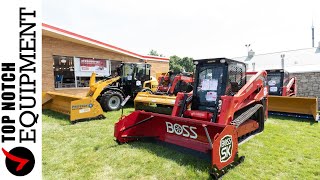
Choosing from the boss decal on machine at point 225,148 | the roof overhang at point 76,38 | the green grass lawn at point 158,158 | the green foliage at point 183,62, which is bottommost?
the green grass lawn at point 158,158

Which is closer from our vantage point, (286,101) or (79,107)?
(79,107)

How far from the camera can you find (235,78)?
5.05 metres

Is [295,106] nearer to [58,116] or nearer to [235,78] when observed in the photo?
[235,78]

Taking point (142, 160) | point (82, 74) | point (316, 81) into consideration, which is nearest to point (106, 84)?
point (82, 74)

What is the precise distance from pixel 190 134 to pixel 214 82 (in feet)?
4.36

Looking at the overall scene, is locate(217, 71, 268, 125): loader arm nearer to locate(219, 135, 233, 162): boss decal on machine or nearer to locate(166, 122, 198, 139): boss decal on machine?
locate(166, 122, 198, 139): boss decal on machine

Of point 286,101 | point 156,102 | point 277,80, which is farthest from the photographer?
point 277,80

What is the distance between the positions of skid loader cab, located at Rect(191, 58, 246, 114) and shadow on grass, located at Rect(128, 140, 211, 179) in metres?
0.94

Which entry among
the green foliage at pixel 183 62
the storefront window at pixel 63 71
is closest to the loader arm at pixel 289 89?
the storefront window at pixel 63 71

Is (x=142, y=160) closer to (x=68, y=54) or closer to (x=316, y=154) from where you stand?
(x=316, y=154)

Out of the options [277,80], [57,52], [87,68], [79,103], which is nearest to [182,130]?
[79,103]

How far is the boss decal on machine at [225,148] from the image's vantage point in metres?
3.22

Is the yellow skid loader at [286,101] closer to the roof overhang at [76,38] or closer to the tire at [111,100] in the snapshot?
the tire at [111,100]

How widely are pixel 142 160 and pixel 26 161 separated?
183cm
